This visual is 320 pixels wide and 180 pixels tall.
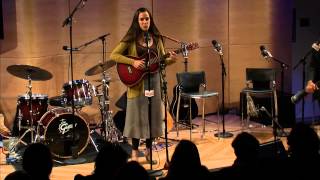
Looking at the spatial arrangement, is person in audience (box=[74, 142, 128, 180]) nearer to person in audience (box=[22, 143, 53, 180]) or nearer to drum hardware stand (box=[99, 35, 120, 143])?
person in audience (box=[22, 143, 53, 180])

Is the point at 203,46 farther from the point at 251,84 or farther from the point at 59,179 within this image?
the point at 59,179

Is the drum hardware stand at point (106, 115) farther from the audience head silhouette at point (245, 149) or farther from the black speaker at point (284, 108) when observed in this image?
the audience head silhouette at point (245, 149)

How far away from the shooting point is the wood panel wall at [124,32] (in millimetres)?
7707

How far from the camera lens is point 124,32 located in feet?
27.9

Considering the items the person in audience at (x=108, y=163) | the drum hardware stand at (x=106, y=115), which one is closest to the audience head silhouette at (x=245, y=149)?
the person in audience at (x=108, y=163)

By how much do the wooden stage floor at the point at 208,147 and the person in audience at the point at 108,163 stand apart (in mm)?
2549

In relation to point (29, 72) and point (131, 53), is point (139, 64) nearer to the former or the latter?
point (131, 53)

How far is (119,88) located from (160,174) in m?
3.05

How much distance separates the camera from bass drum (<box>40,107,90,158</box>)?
6500mm

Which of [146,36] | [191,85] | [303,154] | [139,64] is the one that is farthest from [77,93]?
[303,154]

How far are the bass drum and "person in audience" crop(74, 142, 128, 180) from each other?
3055 mm

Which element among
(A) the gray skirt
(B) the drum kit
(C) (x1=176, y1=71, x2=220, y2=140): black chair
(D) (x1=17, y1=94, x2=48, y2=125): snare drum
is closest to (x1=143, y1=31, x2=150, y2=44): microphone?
(A) the gray skirt

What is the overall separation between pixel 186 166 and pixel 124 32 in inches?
210

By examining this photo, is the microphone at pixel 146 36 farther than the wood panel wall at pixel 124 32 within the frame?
No
